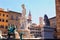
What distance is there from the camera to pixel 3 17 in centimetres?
5509

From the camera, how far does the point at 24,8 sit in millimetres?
24984

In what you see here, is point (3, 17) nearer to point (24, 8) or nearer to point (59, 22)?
point (24, 8)

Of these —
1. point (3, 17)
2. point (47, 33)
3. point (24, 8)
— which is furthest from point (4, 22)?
point (47, 33)

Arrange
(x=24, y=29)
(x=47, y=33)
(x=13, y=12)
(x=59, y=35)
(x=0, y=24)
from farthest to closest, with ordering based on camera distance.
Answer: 1. (x=13, y=12)
2. (x=0, y=24)
3. (x=24, y=29)
4. (x=47, y=33)
5. (x=59, y=35)

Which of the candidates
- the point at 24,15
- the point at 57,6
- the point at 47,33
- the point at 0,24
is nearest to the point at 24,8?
the point at 24,15

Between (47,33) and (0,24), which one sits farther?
(0,24)

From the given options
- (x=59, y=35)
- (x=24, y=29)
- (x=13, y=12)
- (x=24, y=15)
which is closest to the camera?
(x=59, y=35)

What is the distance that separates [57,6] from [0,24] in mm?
46577

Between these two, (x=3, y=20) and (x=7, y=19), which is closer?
(x=3, y=20)

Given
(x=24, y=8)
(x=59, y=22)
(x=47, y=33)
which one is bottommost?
(x=47, y=33)

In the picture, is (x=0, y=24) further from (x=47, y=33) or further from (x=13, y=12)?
(x=47, y=33)

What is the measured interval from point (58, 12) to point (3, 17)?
47.5 meters

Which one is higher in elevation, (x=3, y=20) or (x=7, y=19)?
(x=7, y=19)

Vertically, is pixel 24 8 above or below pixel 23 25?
above
